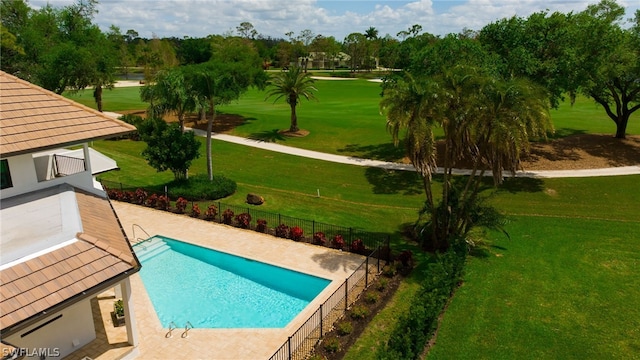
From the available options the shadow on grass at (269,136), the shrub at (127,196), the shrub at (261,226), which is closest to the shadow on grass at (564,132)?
the shadow on grass at (269,136)

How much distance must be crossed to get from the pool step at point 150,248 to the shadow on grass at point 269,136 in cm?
2421

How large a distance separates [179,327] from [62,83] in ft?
150

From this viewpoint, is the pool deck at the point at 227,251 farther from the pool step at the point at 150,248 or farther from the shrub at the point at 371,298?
the shrub at the point at 371,298

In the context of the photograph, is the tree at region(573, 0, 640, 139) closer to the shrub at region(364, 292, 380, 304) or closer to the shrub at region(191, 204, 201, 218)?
the shrub at region(364, 292, 380, 304)

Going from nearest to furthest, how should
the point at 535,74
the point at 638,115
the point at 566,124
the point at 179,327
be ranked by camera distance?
the point at 179,327
the point at 535,74
the point at 566,124
the point at 638,115

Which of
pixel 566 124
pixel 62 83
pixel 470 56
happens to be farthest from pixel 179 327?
pixel 566 124

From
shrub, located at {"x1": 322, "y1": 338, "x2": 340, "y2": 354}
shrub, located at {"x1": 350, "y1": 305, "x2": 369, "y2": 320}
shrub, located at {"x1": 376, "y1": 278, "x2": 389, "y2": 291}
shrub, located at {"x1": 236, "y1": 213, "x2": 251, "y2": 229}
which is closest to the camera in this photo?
shrub, located at {"x1": 322, "y1": 338, "x2": 340, "y2": 354}

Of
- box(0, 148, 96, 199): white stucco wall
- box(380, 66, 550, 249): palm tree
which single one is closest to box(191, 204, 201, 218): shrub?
box(0, 148, 96, 199): white stucco wall

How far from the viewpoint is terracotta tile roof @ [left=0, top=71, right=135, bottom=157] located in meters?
15.8

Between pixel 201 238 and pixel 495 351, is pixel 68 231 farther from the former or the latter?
pixel 495 351

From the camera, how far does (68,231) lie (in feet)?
47.9

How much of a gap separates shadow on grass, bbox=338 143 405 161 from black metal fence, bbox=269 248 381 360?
19.6 metres

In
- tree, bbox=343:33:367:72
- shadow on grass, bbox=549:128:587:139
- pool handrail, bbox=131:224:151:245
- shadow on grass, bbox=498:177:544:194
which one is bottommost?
pool handrail, bbox=131:224:151:245

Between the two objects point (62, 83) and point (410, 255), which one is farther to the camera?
Result: point (62, 83)
